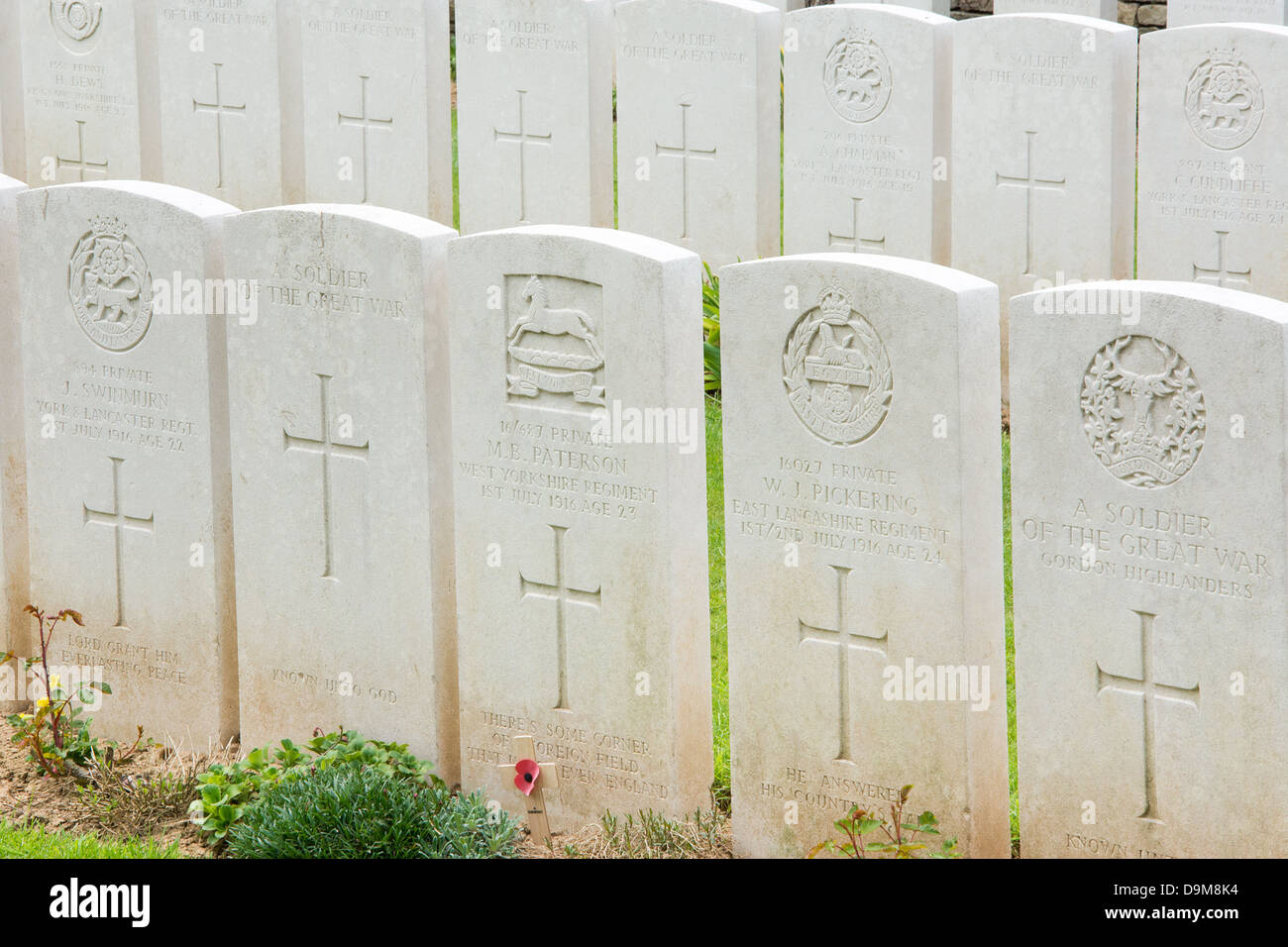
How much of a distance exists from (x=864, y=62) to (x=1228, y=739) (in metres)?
4.47

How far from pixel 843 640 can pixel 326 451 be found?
157 centimetres

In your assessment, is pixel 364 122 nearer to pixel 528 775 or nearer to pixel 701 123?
pixel 701 123

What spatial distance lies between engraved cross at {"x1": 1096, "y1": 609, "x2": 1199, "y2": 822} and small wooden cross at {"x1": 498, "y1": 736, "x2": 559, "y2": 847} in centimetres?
148

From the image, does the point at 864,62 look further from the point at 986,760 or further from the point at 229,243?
the point at 986,760

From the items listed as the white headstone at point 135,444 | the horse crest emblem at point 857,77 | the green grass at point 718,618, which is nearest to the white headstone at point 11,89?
the green grass at point 718,618

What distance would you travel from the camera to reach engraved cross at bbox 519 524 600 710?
4.71 m

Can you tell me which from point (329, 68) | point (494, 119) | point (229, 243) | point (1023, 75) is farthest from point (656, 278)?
point (329, 68)

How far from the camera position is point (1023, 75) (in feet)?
24.4

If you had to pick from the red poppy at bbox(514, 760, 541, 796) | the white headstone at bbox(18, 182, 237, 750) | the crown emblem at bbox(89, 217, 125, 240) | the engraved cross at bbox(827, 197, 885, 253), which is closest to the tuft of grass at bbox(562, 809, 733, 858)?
the red poppy at bbox(514, 760, 541, 796)

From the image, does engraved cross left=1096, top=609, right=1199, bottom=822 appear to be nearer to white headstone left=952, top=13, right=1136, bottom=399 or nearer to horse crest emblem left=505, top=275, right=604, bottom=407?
horse crest emblem left=505, top=275, right=604, bottom=407

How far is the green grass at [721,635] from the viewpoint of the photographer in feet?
16.5

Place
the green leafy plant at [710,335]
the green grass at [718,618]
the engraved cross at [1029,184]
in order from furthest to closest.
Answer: the green leafy plant at [710,335] → the engraved cross at [1029,184] → the green grass at [718,618]

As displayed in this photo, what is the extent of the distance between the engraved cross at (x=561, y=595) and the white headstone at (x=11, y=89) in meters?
6.13

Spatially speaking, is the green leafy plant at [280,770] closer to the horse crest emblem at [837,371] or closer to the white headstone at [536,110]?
the horse crest emblem at [837,371]
